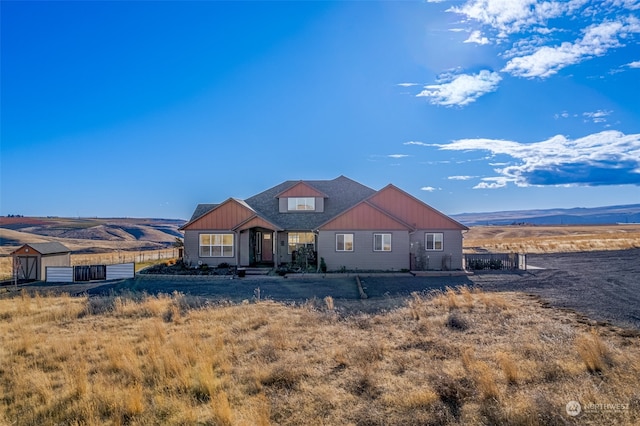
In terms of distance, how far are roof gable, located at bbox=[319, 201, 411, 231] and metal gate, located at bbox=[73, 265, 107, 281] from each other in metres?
14.3

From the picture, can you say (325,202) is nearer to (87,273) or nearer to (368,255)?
(368,255)

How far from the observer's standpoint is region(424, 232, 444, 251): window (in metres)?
27.2

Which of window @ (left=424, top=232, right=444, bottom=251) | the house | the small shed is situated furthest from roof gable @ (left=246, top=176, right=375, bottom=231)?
the small shed

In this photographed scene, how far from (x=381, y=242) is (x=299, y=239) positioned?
672cm

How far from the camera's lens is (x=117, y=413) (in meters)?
6.25

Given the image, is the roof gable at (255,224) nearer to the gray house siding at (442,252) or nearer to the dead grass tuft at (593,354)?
the gray house siding at (442,252)

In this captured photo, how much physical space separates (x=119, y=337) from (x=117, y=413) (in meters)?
4.92

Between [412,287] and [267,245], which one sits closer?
[412,287]

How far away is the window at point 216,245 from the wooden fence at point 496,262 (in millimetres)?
17014

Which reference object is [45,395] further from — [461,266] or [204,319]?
[461,266]

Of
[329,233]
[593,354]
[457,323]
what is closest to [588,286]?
[457,323]

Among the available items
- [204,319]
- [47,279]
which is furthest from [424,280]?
[47,279]

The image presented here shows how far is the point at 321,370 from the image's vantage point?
7844mm

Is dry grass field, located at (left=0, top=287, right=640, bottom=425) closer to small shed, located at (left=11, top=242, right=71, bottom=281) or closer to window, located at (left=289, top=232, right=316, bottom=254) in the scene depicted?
small shed, located at (left=11, top=242, right=71, bottom=281)
